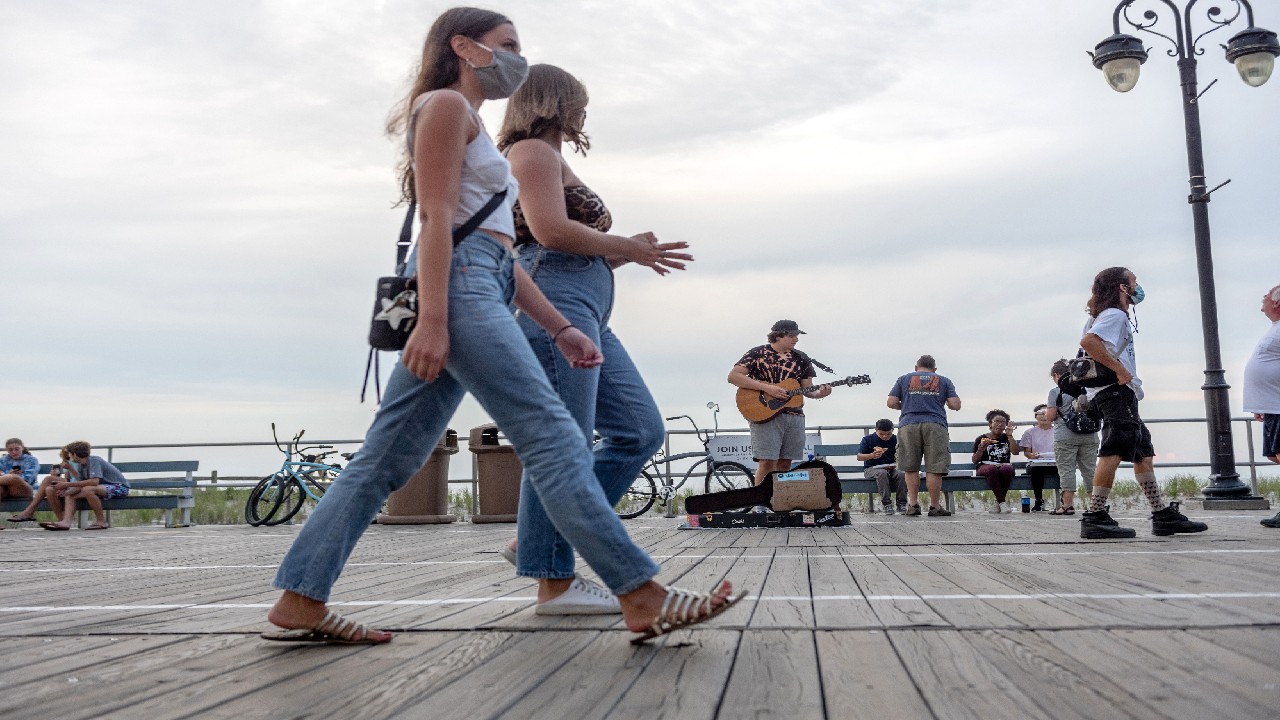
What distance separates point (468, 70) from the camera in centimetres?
308

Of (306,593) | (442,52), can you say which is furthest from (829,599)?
(442,52)

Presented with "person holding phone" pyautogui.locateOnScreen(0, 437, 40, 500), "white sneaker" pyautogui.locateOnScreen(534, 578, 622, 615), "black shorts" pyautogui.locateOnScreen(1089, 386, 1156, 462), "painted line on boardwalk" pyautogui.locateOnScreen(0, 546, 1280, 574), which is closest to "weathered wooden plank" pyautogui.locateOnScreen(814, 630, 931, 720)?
"white sneaker" pyautogui.locateOnScreen(534, 578, 622, 615)

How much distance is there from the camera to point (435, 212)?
2.81 metres

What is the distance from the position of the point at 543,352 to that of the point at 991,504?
1297cm

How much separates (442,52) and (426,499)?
11630 millimetres

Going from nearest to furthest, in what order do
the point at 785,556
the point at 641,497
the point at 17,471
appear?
the point at 785,556, the point at 641,497, the point at 17,471

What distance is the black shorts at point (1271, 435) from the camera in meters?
8.30

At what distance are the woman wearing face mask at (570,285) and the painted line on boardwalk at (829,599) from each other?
53 cm

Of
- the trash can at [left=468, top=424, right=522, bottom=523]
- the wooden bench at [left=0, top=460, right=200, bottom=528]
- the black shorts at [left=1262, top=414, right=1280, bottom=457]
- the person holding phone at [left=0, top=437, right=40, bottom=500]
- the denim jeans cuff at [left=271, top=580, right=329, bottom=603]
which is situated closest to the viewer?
the denim jeans cuff at [left=271, top=580, right=329, bottom=603]

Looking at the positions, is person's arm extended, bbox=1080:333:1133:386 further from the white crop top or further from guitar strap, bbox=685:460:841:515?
the white crop top

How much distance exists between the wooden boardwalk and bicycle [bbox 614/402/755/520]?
9084 millimetres

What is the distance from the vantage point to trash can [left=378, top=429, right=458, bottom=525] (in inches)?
554

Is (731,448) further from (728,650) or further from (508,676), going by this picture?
(508,676)

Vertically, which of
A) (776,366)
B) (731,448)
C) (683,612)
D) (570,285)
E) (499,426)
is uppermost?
(776,366)
